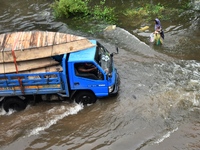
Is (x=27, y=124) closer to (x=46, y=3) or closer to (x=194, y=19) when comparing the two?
(x=194, y=19)

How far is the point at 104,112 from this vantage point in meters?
9.05

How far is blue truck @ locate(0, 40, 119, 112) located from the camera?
8.44 metres

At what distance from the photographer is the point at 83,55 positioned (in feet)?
28.2

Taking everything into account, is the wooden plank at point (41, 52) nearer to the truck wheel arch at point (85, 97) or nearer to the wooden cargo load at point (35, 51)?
the wooden cargo load at point (35, 51)

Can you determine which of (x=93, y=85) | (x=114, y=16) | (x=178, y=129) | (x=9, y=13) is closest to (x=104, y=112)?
(x=93, y=85)

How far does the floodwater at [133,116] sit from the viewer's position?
25.6 feet

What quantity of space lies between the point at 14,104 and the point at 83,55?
3.15 metres

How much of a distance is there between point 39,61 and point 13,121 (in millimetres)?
2330

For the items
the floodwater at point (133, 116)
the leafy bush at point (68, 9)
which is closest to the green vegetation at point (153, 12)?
the leafy bush at point (68, 9)

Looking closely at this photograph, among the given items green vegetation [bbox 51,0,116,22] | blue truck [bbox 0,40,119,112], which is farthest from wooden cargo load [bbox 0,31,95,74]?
green vegetation [bbox 51,0,116,22]

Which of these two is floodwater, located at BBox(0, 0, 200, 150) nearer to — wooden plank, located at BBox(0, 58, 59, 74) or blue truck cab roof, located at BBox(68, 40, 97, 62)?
wooden plank, located at BBox(0, 58, 59, 74)

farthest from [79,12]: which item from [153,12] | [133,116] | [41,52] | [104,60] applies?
[133,116]

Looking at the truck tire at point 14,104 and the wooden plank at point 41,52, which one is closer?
the wooden plank at point 41,52

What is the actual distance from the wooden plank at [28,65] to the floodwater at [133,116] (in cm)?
168
